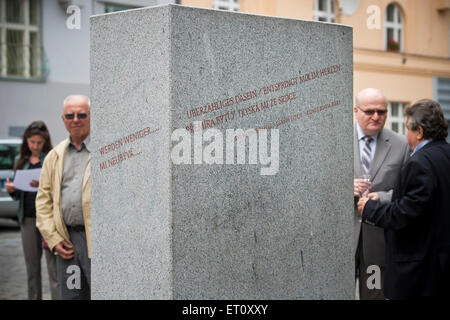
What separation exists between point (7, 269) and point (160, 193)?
729 centimetres

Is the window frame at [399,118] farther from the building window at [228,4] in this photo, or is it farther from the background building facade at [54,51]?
the building window at [228,4]

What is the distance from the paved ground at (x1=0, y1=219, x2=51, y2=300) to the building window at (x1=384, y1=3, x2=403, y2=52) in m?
12.8

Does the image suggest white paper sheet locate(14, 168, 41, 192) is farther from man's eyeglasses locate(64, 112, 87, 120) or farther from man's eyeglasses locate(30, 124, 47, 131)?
man's eyeglasses locate(64, 112, 87, 120)

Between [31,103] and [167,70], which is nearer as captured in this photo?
[167,70]

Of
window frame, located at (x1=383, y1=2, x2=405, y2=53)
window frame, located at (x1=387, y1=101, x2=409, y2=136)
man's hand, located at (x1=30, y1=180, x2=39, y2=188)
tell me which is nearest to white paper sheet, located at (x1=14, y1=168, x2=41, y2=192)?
man's hand, located at (x1=30, y1=180, x2=39, y2=188)

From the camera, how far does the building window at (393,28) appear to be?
22.1m

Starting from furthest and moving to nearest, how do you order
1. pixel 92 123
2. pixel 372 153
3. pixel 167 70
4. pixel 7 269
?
pixel 7 269 < pixel 372 153 < pixel 92 123 < pixel 167 70

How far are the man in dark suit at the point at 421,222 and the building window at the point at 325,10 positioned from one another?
55.1 ft

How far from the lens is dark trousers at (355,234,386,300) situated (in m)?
4.89

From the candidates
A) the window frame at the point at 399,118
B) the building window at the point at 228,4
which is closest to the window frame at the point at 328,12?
the building window at the point at 228,4

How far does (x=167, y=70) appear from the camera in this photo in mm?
2955

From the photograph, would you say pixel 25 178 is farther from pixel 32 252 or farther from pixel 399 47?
pixel 399 47
